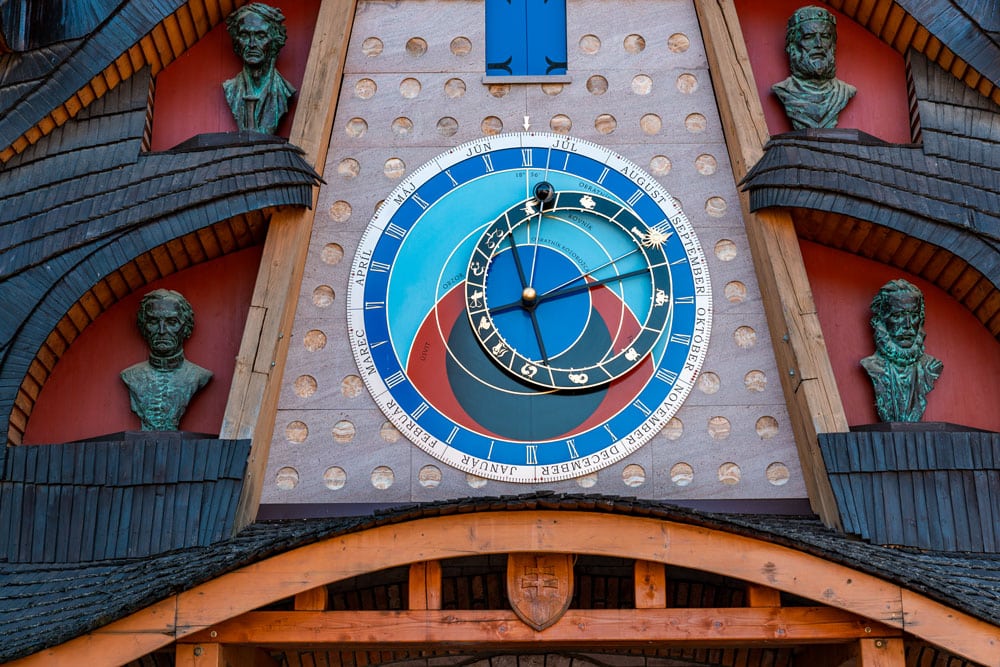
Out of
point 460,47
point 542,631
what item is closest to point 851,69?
point 460,47

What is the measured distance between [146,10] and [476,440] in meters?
3.60

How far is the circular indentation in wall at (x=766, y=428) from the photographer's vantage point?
38.2ft

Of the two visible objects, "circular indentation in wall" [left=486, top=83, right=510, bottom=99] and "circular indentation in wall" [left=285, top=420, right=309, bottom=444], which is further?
"circular indentation in wall" [left=486, top=83, right=510, bottom=99]

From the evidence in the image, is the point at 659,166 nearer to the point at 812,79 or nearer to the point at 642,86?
the point at 642,86

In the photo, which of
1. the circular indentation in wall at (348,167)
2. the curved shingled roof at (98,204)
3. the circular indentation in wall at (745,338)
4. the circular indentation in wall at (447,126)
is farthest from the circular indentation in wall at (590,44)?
the circular indentation in wall at (745,338)

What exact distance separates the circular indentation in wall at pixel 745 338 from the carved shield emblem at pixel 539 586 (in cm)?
239

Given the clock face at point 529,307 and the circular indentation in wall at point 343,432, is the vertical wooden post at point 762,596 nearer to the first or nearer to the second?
the clock face at point 529,307

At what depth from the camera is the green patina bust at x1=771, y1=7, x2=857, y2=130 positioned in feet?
40.6

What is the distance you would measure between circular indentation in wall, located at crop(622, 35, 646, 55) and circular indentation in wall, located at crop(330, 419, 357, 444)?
3200 millimetres

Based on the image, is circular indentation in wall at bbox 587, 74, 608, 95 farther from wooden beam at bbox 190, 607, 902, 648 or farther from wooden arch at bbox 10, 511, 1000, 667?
wooden beam at bbox 190, 607, 902, 648

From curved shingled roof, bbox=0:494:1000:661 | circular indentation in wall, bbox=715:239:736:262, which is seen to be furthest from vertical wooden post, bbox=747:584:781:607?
circular indentation in wall, bbox=715:239:736:262

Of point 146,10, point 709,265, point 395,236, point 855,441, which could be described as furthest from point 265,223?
point 855,441

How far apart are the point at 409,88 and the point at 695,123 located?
1.92m

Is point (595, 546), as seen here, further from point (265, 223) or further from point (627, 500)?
point (265, 223)
